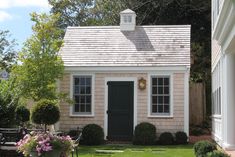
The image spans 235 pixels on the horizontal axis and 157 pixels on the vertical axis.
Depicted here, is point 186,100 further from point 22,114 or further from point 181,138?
point 22,114

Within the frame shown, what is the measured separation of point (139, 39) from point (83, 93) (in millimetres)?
3523

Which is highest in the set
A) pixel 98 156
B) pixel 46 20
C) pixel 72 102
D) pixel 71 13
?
pixel 71 13

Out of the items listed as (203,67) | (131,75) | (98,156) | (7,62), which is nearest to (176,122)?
(131,75)

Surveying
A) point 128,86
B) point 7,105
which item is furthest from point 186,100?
point 7,105

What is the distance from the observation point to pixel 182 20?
33.3 m

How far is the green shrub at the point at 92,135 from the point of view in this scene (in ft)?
68.2

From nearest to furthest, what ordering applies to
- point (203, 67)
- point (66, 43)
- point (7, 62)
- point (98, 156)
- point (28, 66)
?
1. point (98, 156)
2. point (28, 66)
3. point (66, 43)
4. point (203, 67)
5. point (7, 62)

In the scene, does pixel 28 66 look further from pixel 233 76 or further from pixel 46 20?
pixel 233 76

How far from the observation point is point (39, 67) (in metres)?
20.3

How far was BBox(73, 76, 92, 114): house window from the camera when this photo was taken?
21953 mm

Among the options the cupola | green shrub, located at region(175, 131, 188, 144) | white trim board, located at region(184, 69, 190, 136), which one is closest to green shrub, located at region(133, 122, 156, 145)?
green shrub, located at region(175, 131, 188, 144)

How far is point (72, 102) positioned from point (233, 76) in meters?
7.21

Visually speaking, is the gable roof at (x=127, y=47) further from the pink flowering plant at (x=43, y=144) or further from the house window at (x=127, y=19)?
the pink flowering plant at (x=43, y=144)

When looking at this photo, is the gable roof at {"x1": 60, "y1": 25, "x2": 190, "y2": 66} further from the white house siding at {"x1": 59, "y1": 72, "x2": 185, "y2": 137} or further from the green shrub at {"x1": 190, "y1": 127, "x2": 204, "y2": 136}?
the green shrub at {"x1": 190, "y1": 127, "x2": 204, "y2": 136}
